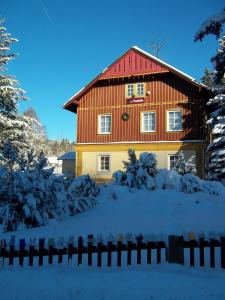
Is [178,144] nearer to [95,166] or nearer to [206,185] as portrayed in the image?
[95,166]

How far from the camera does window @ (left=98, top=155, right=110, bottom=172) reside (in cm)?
2764

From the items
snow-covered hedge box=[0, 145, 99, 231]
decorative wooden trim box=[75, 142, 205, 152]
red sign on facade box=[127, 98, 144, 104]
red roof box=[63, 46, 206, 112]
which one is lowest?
snow-covered hedge box=[0, 145, 99, 231]

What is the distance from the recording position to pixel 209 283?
18.5 feet

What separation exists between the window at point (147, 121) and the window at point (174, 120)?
117cm

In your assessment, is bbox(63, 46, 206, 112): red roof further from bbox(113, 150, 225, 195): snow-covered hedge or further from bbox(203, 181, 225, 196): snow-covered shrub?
bbox(203, 181, 225, 196): snow-covered shrub

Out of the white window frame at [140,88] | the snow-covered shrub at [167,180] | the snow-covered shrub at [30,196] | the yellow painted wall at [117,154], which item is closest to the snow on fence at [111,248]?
the snow-covered shrub at [30,196]

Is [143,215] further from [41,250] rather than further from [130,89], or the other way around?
[130,89]

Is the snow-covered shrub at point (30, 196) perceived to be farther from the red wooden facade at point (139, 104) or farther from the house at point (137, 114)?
the red wooden facade at point (139, 104)

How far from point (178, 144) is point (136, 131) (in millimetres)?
3277

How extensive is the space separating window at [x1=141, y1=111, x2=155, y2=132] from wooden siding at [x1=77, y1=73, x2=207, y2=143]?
0.30 m

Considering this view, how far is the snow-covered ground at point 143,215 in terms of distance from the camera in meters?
9.52

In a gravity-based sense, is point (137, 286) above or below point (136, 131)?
below

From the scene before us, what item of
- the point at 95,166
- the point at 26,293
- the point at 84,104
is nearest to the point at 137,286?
the point at 26,293

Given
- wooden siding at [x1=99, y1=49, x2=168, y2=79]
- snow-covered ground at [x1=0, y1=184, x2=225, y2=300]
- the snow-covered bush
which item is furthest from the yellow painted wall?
snow-covered ground at [x1=0, y1=184, x2=225, y2=300]
